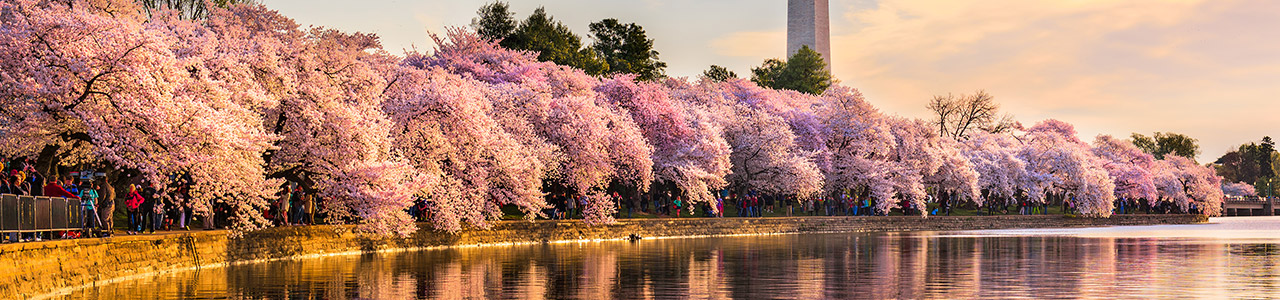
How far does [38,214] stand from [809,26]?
9036cm

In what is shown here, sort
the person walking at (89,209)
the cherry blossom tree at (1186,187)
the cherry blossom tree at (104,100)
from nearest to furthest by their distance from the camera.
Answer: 1. the cherry blossom tree at (104,100)
2. the person walking at (89,209)
3. the cherry blossom tree at (1186,187)

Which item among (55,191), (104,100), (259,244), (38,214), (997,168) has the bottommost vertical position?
(259,244)

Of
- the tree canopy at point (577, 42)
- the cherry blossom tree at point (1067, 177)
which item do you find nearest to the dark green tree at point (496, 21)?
the tree canopy at point (577, 42)

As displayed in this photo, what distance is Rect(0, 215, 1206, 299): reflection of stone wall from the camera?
991 inches

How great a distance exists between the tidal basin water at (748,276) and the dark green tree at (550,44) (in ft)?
173

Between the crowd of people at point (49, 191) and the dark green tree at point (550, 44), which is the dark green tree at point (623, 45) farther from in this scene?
the crowd of people at point (49, 191)

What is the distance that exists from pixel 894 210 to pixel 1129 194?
3597cm

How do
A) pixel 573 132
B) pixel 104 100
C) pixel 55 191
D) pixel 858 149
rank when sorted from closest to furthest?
pixel 55 191 < pixel 104 100 < pixel 573 132 < pixel 858 149

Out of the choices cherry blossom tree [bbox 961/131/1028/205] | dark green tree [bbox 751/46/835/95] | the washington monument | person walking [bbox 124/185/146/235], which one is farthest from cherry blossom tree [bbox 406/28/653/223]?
dark green tree [bbox 751/46/835/95]

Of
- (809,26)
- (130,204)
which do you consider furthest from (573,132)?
(809,26)

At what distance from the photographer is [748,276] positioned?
29578 millimetres

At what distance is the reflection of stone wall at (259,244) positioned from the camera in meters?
25.2

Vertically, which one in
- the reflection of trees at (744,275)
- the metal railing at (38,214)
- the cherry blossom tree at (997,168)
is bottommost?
the reflection of trees at (744,275)

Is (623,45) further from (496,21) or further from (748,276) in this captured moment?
(748,276)
